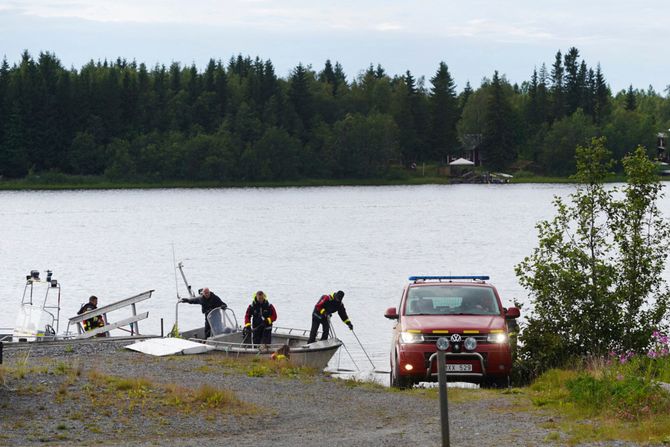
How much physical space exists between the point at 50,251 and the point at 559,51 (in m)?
129

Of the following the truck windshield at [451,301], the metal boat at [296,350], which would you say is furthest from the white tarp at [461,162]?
the truck windshield at [451,301]

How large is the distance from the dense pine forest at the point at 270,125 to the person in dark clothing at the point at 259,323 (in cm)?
12568

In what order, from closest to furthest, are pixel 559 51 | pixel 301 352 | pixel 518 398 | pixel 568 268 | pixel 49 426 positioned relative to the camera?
1. pixel 49 426
2. pixel 518 398
3. pixel 568 268
4. pixel 301 352
5. pixel 559 51

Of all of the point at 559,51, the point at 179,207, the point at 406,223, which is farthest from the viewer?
the point at 559,51

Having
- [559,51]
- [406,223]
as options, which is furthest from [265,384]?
[559,51]

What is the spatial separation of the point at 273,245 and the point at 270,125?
83.8 m

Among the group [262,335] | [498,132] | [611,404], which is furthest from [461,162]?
[611,404]

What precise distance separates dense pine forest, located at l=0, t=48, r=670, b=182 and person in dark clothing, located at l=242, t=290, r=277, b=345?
126 m

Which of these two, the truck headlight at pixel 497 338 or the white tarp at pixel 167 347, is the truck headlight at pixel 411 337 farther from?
the white tarp at pixel 167 347

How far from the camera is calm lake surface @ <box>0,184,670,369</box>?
4775 cm

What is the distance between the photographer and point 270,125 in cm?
16162

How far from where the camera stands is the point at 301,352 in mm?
23531

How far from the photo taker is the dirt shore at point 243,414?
13651mm

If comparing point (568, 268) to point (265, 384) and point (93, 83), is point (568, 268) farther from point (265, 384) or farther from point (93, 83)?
point (93, 83)
